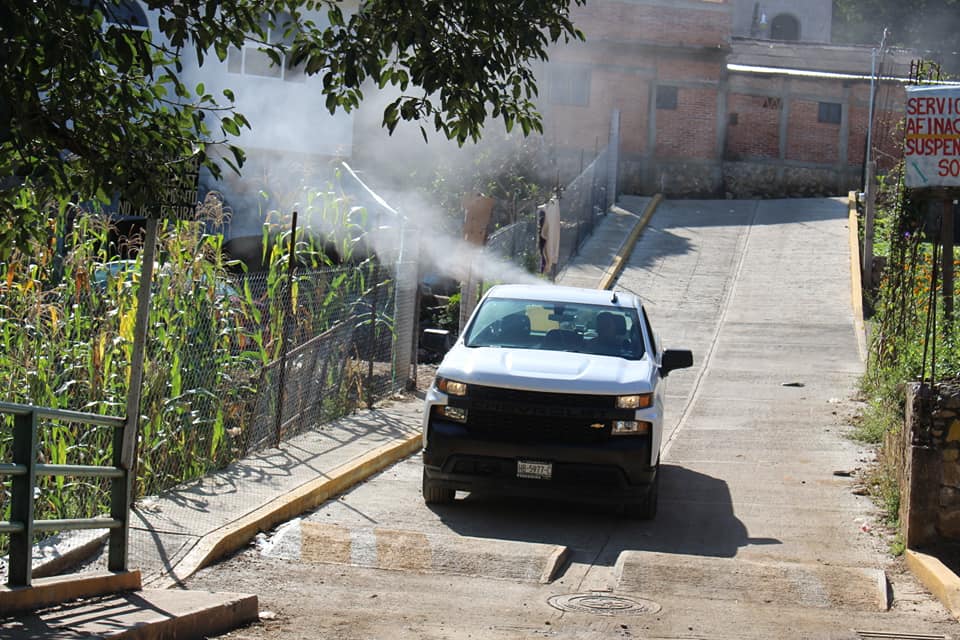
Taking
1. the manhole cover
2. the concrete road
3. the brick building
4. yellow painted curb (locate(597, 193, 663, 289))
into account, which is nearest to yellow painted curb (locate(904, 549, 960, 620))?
the concrete road

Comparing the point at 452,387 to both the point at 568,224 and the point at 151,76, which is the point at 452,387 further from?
the point at 568,224

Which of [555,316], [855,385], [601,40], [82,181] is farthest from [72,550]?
[601,40]

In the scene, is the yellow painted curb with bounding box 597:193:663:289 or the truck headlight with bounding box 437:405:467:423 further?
the yellow painted curb with bounding box 597:193:663:289

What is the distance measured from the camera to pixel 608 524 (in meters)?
9.87

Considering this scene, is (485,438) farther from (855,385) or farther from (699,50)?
(699,50)

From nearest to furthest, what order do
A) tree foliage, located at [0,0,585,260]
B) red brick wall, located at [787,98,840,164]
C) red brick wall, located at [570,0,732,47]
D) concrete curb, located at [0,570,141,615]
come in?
1. concrete curb, located at [0,570,141,615]
2. tree foliage, located at [0,0,585,260]
3. red brick wall, located at [570,0,732,47]
4. red brick wall, located at [787,98,840,164]

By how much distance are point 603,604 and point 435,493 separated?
9.43 ft

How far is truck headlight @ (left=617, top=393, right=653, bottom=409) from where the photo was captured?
9430 mm

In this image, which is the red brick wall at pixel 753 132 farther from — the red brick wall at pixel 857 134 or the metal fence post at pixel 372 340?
the metal fence post at pixel 372 340

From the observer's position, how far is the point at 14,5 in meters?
5.07

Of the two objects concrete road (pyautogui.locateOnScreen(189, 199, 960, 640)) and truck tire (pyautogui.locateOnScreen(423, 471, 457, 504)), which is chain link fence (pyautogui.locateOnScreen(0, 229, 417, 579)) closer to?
concrete road (pyautogui.locateOnScreen(189, 199, 960, 640))

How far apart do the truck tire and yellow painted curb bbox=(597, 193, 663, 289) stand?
13396mm

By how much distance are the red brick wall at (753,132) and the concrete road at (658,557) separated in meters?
20.6

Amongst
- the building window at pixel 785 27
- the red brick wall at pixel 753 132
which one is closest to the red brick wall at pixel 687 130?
the red brick wall at pixel 753 132
